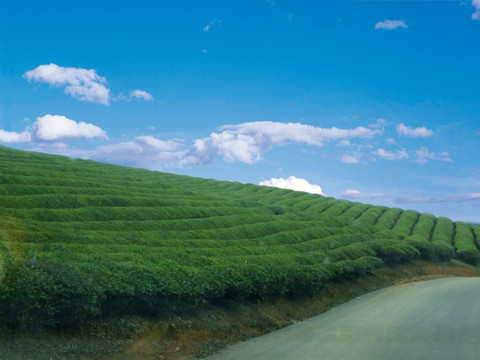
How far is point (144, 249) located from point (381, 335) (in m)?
10.8

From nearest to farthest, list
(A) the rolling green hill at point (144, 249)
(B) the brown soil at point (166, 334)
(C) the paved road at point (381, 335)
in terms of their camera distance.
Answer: (B) the brown soil at point (166, 334), (A) the rolling green hill at point (144, 249), (C) the paved road at point (381, 335)

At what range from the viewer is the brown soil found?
10.5 meters

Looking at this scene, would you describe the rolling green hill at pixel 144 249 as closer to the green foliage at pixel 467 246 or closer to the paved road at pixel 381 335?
the green foliage at pixel 467 246

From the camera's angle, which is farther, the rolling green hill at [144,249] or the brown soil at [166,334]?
the rolling green hill at [144,249]

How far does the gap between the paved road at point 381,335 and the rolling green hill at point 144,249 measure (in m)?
2.77

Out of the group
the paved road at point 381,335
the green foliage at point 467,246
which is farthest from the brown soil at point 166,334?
the green foliage at point 467,246

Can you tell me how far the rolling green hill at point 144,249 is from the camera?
11.8 meters

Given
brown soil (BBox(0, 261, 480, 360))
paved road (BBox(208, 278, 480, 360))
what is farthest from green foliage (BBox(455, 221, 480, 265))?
brown soil (BBox(0, 261, 480, 360))

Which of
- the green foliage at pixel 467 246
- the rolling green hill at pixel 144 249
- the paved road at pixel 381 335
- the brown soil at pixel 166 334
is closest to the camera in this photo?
the brown soil at pixel 166 334

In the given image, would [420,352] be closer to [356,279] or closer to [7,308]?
[7,308]

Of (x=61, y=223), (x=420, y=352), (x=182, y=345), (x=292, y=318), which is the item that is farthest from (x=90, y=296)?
(x=61, y=223)

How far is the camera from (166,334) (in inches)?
531

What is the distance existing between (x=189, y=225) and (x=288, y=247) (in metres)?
6.96

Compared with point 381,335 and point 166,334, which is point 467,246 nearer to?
point 381,335
